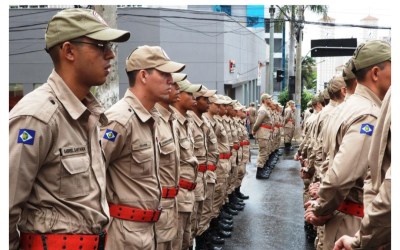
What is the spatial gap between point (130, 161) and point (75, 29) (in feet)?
4.37

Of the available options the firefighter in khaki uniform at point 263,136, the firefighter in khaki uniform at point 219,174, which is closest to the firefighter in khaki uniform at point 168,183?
the firefighter in khaki uniform at point 219,174

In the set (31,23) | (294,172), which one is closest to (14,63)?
(31,23)

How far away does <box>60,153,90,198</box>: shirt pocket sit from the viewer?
2709 mm

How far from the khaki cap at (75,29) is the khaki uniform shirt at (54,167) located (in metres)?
0.20

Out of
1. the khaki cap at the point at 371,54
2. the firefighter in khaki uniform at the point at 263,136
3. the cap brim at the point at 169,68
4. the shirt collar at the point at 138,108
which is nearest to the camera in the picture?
the khaki cap at the point at 371,54

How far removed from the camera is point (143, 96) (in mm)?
4309

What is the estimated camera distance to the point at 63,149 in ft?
8.88

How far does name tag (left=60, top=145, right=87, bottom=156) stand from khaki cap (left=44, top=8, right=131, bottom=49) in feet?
1.82

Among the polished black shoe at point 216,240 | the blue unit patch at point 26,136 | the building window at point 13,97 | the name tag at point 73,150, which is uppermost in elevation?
the building window at point 13,97

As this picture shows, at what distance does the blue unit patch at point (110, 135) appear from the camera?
150 inches

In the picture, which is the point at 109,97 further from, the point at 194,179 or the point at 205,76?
the point at 205,76

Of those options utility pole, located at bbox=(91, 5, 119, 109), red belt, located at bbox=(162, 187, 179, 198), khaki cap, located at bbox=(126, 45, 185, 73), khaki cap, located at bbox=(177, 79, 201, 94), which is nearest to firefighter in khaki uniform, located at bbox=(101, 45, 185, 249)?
khaki cap, located at bbox=(126, 45, 185, 73)

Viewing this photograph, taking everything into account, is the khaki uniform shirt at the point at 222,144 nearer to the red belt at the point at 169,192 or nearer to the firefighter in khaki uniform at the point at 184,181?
the firefighter in khaki uniform at the point at 184,181

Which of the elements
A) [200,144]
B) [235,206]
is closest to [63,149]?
[200,144]
